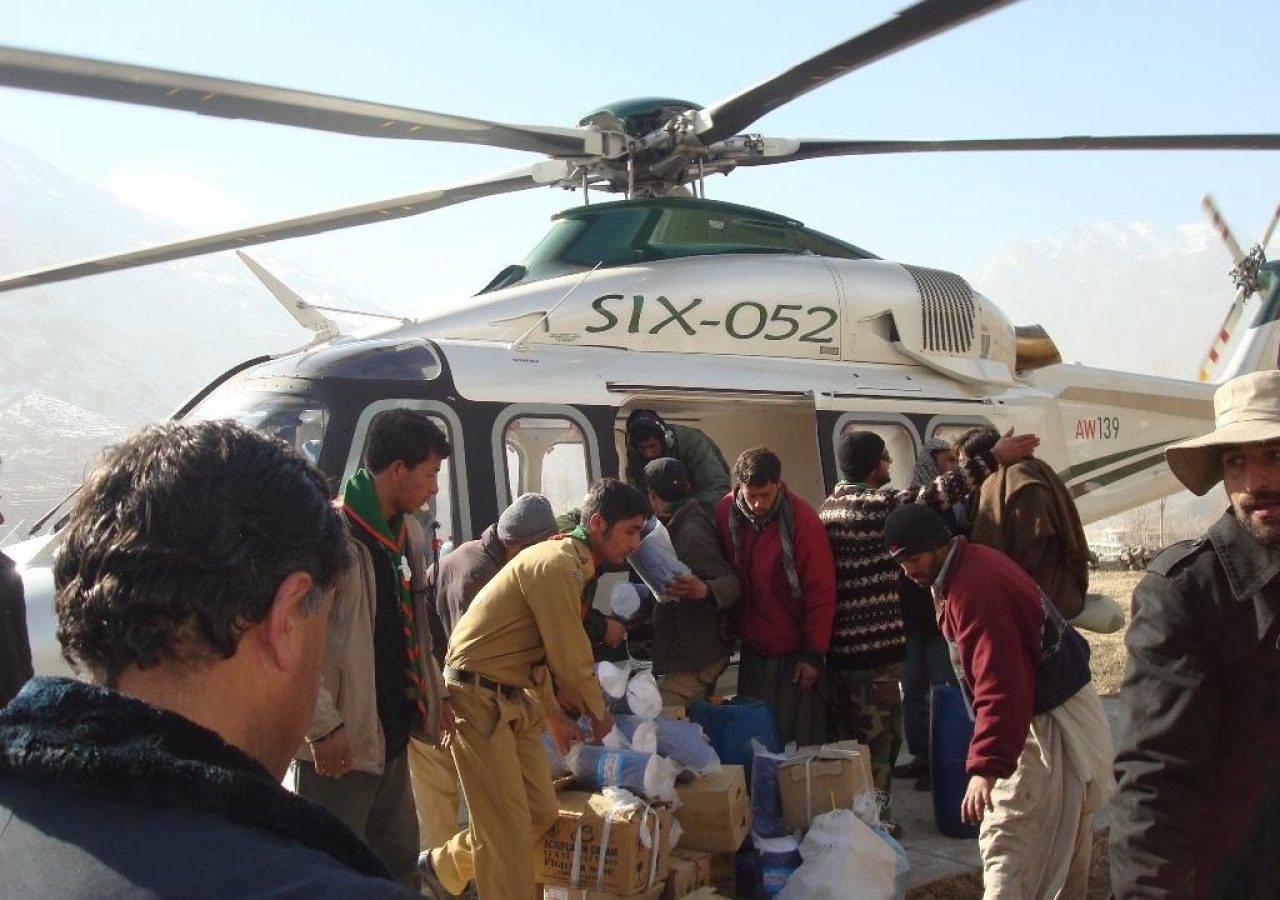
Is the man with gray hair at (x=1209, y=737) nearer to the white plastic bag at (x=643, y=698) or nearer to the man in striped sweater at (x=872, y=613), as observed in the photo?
the white plastic bag at (x=643, y=698)

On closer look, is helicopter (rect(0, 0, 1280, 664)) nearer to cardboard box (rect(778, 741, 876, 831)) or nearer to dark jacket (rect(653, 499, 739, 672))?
dark jacket (rect(653, 499, 739, 672))

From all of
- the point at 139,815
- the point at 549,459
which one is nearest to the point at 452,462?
the point at 549,459

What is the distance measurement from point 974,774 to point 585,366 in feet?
12.2

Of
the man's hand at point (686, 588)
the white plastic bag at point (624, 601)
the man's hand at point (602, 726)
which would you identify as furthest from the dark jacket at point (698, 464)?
the man's hand at point (602, 726)

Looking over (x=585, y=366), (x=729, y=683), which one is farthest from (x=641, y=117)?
(x=729, y=683)

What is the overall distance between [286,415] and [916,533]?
11.1ft

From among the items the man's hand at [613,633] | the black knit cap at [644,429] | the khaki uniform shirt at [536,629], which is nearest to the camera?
the khaki uniform shirt at [536,629]

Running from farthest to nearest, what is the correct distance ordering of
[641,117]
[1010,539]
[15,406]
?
[15,406]
[641,117]
[1010,539]

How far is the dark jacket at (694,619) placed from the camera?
527cm

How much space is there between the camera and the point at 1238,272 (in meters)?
12.0

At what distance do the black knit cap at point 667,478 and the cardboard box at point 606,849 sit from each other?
1.88m

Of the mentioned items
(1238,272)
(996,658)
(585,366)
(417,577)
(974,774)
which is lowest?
(974,774)

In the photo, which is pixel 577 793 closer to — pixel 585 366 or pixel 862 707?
pixel 862 707

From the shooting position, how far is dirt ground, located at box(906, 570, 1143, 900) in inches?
175
